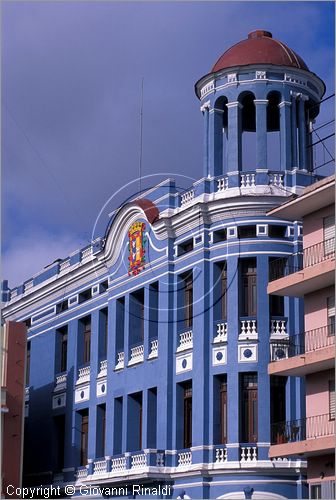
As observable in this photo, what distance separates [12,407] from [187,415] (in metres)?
8.50

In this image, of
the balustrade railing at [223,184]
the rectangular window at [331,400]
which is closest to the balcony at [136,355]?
the balustrade railing at [223,184]

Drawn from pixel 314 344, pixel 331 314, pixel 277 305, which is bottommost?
pixel 314 344

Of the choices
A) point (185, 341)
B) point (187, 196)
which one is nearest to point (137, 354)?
point (185, 341)

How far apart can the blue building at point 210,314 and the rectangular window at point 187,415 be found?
5cm

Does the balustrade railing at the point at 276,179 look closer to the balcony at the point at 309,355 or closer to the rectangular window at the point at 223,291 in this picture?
the rectangular window at the point at 223,291

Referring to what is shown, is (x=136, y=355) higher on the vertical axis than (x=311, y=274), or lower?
lower

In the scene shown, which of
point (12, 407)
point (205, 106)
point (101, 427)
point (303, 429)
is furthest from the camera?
point (101, 427)

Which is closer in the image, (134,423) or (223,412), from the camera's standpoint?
(223,412)

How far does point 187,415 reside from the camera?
40.7m

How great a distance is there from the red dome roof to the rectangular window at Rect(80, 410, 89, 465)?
15170 millimetres

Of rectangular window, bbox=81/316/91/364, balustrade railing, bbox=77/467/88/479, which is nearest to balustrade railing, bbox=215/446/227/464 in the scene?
balustrade railing, bbox=77/467/88/479

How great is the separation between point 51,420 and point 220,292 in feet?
46.0

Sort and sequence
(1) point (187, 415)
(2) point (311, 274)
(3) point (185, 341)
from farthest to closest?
(3) point (185, 341) < (1) point (187, 415) < (2) point (311, 274)

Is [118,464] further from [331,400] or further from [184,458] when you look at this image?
[331,400]
